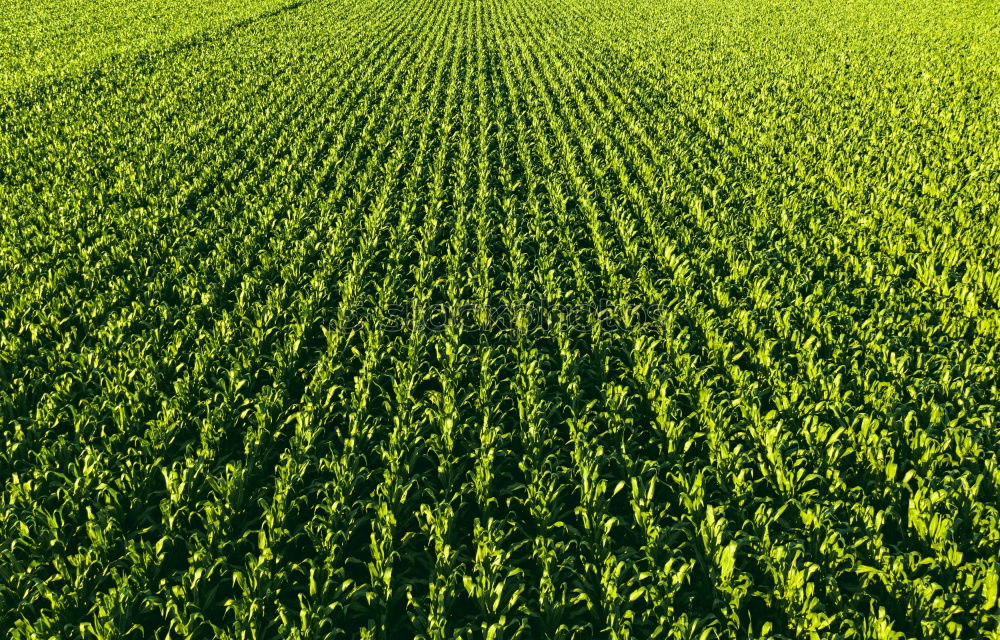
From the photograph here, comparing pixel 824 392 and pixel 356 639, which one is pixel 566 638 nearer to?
pixel 356 639

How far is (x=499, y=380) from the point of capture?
19.0ft

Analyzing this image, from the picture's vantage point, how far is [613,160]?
11422 mm

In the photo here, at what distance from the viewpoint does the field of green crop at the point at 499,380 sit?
3.60m

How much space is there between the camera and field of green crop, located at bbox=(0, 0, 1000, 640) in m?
3.60

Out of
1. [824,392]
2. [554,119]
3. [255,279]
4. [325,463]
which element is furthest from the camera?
[554,119]

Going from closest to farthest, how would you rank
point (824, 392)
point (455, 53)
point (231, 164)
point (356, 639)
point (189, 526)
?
point (356, 639), point (189, 526), point (824, 392), point (231, 164), point (455, 53)

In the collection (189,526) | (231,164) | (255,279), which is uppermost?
(231,164)

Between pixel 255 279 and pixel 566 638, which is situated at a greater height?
pixel 255 279

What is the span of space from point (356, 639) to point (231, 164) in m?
9.87

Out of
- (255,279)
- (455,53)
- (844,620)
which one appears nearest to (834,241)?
(844,620)

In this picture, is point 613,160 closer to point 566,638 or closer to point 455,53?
point 566,638

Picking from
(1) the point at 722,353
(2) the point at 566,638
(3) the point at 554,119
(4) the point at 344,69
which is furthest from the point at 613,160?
(4) the point at 344,69

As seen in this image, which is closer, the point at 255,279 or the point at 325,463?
the point at 325,463

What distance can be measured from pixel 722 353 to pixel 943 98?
13.6 metres
